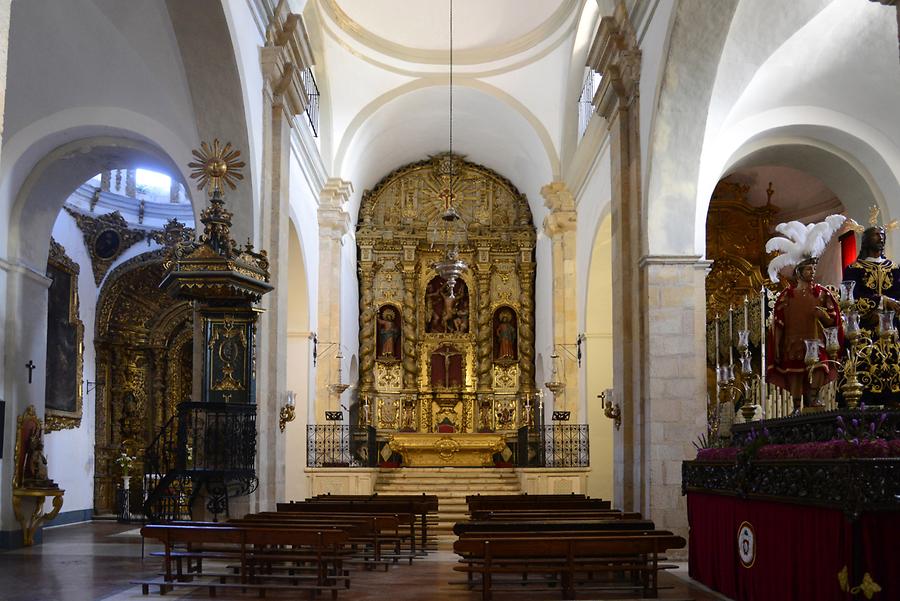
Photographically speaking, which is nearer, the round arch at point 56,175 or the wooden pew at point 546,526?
the wooden pew at point 546,526

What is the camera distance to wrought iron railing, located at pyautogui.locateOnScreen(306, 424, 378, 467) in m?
19.8

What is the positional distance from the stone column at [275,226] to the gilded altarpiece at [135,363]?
7250 mm

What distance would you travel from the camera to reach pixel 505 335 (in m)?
26.2

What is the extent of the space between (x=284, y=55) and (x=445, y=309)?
45.1 ft

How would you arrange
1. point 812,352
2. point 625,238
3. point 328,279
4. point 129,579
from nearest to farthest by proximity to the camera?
point 812,352, point 129,579, point 625,238, point 328,279

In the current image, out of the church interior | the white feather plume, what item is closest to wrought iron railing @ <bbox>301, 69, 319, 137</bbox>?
the church interior

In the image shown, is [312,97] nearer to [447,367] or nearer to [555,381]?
[555,381]

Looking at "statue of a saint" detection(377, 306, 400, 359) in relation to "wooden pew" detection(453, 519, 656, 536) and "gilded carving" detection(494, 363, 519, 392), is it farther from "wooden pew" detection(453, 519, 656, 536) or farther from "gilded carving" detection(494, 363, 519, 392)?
"wooden pew" detection(453, 519, 656, 536)

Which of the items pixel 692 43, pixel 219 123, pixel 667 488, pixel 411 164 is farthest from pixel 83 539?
pixel 411 164

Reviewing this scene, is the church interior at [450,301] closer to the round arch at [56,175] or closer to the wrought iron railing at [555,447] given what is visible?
the round arch at [56,175]

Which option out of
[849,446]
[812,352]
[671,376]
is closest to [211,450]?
[671,376]

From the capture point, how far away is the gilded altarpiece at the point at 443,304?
2567cm

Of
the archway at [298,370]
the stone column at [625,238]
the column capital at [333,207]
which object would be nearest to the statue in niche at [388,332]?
the column capital at [333,207]

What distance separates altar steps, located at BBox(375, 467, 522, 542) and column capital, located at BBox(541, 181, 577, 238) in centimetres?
522
